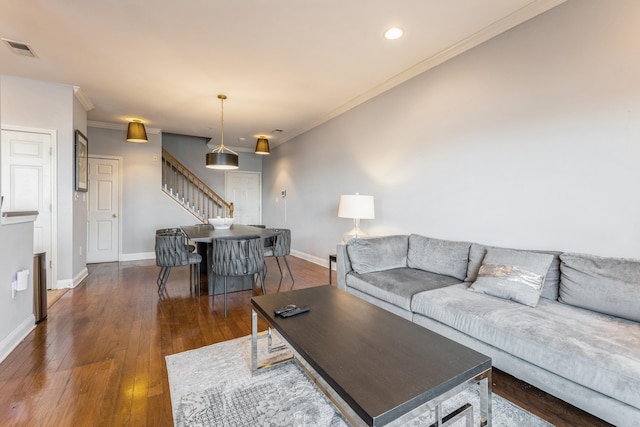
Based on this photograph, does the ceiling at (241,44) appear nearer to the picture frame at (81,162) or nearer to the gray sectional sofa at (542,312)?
the picture frame at (81,162)

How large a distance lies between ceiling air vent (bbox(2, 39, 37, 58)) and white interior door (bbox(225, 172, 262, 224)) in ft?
15.8

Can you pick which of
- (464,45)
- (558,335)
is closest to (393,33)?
(464,45)

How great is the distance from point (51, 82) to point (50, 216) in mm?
1768

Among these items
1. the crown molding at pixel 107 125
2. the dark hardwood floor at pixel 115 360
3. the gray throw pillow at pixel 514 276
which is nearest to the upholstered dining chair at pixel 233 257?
the dark hardwood floor at pixel 115 360

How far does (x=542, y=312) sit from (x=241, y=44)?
337cm

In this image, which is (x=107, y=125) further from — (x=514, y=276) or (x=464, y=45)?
(x=514, y=276)

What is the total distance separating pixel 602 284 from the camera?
185 cm

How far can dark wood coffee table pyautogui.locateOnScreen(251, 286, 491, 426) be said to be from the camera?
1047 mm

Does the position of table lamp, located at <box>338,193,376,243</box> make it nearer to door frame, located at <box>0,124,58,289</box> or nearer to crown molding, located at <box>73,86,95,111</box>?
door frame, located at <box>0,124,58,289</box>

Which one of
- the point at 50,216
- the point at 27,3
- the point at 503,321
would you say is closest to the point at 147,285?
the point at 50,216

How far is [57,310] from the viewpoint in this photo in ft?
10.3

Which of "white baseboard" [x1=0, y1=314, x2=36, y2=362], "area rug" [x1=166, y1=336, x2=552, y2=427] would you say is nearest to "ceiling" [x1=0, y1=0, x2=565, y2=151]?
"white baseboard" [x1=0, y1=314, x2=36, y2=362]

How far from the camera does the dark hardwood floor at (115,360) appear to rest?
63.5 inches

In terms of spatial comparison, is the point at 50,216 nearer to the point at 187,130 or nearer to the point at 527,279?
the point at 187,130
